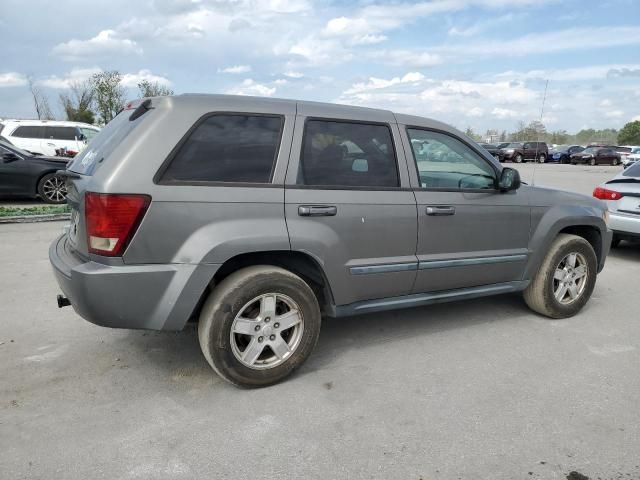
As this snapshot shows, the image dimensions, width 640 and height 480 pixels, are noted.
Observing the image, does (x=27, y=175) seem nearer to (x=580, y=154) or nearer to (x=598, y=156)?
(x=580, y=154)

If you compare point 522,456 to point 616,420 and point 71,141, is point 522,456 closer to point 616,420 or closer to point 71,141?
point 616,420

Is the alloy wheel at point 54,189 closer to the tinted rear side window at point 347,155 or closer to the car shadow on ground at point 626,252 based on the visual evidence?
the tinted rear side window at point 347,155

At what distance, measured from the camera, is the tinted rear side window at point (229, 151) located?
297 cm

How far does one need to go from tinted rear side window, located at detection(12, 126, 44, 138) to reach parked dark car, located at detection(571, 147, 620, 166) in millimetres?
37783

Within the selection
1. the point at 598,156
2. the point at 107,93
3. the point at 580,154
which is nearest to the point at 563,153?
the point at 580,154

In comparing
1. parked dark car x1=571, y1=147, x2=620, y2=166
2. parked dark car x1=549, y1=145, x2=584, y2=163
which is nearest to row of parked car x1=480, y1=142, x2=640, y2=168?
parked dark car x1=571, y1=147, x2=620, y2=166

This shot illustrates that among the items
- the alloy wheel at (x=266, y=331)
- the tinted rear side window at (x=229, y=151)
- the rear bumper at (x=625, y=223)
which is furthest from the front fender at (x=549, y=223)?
the rear bumper at (x=625, y=223)

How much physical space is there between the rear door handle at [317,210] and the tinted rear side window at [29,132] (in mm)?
16412

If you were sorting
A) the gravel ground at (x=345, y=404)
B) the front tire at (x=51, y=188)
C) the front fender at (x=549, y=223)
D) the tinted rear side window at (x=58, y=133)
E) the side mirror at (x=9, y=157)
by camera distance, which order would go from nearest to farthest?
1. the gravel ground at (x=345, y=404)
2. the front fender at (x=549, y=223)
3. the side mirror at (x=9, y=157)
4. the front tire at (x=51, y=188)
5. the tinted rear side window at (x=58, y=133)

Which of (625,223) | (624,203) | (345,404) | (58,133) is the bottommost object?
(345,404)

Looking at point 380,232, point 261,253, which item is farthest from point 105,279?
point 380,232

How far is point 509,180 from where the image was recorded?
397cm

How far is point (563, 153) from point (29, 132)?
1583 inches

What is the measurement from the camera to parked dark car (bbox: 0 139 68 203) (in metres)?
10.7
